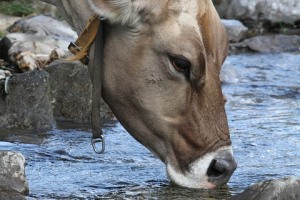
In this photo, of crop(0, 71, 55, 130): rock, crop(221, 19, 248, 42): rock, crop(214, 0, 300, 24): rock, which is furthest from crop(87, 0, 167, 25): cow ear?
crop(214, 0, 300, 24): rock

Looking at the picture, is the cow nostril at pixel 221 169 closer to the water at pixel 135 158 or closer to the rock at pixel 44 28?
the water at pixel 135 158

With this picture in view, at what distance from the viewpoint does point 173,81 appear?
5273mm

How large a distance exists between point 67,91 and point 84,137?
106cm

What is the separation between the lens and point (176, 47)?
17.0 feet

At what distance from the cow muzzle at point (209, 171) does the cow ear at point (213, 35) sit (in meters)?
0.50

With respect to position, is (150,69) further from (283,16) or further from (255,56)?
(283,16)

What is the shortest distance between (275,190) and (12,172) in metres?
1.66

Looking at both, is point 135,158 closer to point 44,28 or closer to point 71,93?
point 71,93

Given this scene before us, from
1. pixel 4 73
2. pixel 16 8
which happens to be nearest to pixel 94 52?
pixel 4 73

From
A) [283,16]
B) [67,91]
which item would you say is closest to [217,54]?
[67,91]

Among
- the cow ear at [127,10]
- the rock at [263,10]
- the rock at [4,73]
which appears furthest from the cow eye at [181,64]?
the rock at [263,10]

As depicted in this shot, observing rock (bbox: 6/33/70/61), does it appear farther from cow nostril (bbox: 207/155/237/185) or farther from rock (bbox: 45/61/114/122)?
cow nostril (bbox: 207/155/237/185)

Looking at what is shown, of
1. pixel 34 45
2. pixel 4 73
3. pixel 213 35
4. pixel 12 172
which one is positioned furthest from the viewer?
pixel 34 45

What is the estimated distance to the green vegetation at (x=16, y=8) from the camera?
14.4m
